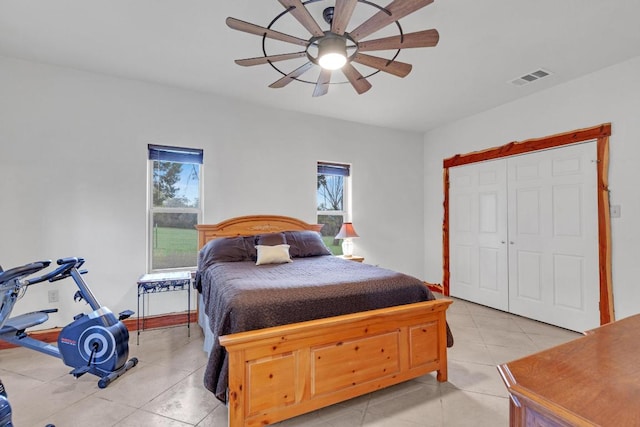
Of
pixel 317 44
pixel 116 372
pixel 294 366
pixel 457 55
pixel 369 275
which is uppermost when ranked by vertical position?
pixel 457 55

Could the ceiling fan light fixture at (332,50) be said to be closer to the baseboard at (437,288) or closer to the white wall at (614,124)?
the white wall at (614,124)

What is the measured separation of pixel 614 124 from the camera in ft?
9.42

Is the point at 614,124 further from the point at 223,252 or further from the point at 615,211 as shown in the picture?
the point at 223,252

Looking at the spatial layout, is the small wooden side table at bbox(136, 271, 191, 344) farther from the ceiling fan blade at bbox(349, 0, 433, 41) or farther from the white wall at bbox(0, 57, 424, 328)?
the ceiling fan blade at bbox(349, 0, 433, 41)

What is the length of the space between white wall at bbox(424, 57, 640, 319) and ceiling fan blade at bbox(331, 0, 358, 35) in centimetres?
→ 292

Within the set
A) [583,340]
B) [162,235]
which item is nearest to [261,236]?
[162,235]

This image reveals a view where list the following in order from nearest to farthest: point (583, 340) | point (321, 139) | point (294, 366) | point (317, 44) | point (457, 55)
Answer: point (583, 340)
point (294, 366)
point (317, 44)
point (457, 55)
point (321, 139)

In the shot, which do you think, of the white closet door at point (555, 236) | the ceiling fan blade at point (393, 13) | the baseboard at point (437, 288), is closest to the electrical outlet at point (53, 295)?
the ceiling fan blade at point (393, 13)

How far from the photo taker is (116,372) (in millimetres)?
2184

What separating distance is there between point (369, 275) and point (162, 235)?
2.55 m

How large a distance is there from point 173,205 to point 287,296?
240 centimetres

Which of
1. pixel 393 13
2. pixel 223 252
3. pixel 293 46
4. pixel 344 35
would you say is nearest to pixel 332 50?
pixel 344 35

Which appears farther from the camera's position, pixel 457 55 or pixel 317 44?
pixel 457 55

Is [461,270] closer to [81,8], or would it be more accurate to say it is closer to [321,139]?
[321,139]
